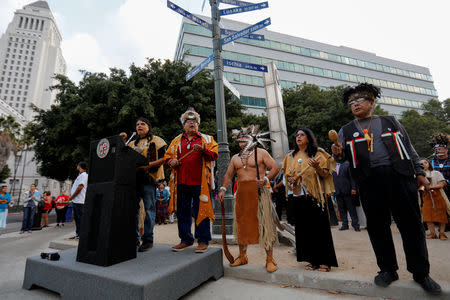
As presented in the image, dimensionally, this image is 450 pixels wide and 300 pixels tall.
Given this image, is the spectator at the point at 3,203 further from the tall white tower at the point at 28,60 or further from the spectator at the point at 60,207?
the tall white tower at the point at 28,60

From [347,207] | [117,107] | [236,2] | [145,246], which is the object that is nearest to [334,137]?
[145,246]

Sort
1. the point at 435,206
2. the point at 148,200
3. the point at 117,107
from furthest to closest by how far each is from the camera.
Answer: the point at 117,107
the point at 435,206
the point at 148,200

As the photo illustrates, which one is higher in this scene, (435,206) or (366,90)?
(366,90)

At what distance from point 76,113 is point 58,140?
2413 millimetres

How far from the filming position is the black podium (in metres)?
2.36

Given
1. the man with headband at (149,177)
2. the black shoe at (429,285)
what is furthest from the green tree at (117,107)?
the black shoe at (429,285)

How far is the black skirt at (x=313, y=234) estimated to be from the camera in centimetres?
270

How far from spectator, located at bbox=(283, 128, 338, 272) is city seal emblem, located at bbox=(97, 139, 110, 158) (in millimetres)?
2354

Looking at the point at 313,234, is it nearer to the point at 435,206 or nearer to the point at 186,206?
the point at 186,206

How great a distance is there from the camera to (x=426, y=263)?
210 cm

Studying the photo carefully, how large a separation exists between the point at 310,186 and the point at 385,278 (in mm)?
1160

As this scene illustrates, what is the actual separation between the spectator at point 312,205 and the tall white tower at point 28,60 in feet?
351

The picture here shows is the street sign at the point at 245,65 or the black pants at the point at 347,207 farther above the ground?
the street sign at the point at 245,65

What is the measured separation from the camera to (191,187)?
3.20 metres
